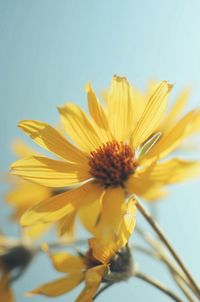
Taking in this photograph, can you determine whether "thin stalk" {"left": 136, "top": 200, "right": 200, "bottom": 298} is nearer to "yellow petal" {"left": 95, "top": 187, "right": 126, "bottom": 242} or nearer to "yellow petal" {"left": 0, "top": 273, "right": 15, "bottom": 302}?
"yellow petal" {"left": 95, "top": 187, "right": 126, "bottom": 242}

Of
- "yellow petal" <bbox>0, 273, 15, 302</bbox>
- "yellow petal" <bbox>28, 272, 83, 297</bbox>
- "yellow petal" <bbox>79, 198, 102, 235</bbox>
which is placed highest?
"yellow petal" <bbox>79, 198, 102, 235</bbox>

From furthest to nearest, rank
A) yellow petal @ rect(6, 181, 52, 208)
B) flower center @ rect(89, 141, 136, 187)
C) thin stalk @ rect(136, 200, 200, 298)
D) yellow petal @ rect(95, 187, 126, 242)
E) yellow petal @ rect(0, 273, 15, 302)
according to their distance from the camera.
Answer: yellow petal @ rect(6, 181, 52, 208), yellow petal @ rect(0, 273, 15, 302), flower center @ rect(89, 141, 136, 187), thin stalk @ rect(136, 200, 200, 298), yellow petal @ rect(95, 187, 126, 242)

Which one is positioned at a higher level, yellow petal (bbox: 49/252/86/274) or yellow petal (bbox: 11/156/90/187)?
yellow petal (bbox: 11/156/90/187)

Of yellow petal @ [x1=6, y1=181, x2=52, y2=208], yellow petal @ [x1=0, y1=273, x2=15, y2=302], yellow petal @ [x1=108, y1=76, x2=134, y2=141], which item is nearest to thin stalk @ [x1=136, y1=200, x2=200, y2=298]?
yellow petal @ [x1=108, y1=76, x2=134, y2=141]

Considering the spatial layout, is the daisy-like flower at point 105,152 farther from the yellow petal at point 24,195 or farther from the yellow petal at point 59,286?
the yellow petal at point 24,195

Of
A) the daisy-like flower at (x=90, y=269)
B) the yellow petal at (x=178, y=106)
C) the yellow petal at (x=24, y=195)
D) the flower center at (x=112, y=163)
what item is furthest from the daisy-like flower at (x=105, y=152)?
the yellow petal at (x=24, y=195)

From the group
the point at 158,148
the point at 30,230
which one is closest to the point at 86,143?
the point at 158,148

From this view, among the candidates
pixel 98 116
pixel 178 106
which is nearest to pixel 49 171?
pixel 98 116
